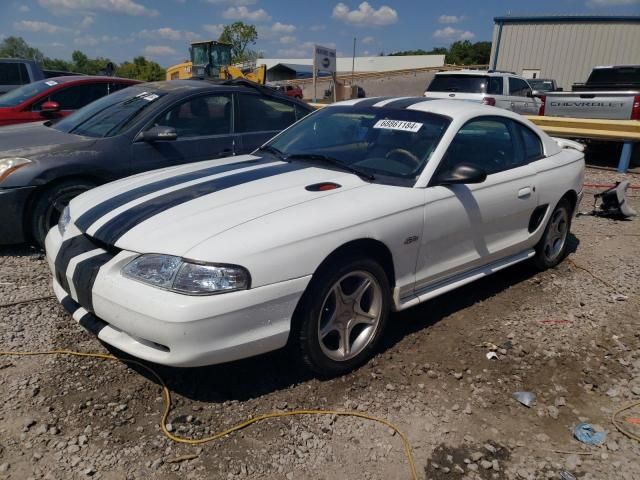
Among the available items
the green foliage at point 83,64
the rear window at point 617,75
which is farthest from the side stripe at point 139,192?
the green foliage at point 83,64

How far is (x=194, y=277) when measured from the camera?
2428 millimetres

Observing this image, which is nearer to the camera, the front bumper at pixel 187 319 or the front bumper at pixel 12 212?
the front bumper at pixel 187 319

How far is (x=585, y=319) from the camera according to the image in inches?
155

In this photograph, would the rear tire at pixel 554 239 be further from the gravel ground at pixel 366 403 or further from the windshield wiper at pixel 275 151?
the windshield wiper at pixel 275 151

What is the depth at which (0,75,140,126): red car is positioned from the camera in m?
7.08

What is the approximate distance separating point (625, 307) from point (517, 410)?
1917 mm

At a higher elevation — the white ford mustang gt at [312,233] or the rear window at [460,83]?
the rear window at [460,83]

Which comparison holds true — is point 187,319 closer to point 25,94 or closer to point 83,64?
point 25,94

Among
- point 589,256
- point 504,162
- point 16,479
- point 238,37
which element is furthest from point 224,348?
point 238,37

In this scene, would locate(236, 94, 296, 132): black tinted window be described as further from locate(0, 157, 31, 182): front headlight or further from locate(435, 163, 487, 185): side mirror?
locate(435, 163, 487, 185): side mirror

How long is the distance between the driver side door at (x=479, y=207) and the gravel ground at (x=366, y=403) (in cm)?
50

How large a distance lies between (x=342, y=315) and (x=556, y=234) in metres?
2.73

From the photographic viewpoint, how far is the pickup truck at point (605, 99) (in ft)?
32.4

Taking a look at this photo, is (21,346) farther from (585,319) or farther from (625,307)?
(625,307)
